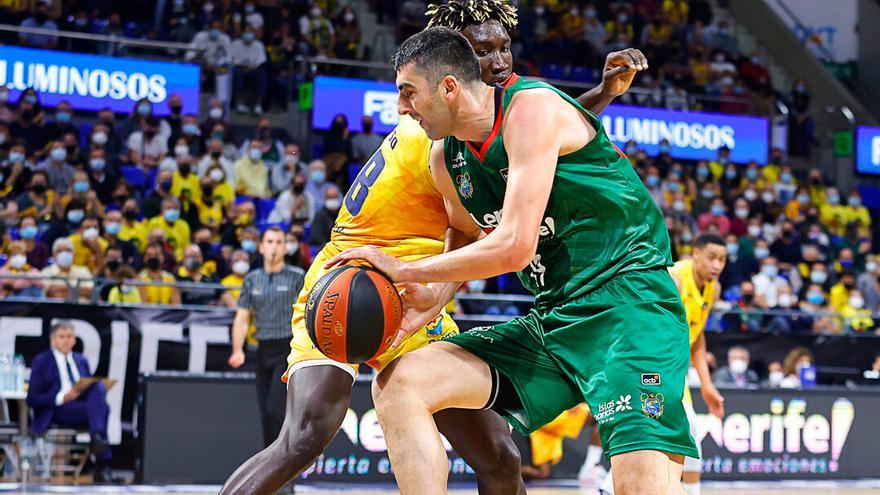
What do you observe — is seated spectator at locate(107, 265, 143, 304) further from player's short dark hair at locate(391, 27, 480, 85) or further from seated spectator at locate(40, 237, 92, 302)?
player's short dark hair at locate(391, 27, 480, 85)

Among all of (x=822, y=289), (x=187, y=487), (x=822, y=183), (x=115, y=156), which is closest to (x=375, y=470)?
(x=187, y=487)

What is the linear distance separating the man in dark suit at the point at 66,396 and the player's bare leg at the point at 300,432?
5.44 m

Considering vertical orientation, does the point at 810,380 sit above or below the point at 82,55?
below

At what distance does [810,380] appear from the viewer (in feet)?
41.0

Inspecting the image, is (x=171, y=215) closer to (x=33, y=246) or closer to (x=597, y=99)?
(x=33, y=246)

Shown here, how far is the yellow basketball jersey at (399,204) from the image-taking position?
505 cm

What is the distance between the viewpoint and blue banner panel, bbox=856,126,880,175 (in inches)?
807

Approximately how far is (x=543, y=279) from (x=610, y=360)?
41cm

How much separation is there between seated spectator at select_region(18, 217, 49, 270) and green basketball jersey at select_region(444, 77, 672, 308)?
8870 millimetres

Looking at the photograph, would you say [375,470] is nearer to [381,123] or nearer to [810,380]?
[810,380]

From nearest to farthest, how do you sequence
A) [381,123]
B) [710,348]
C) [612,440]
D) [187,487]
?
[612,440]
[187,487]
[710,348]
[381,123]

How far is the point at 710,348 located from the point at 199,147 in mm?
6821

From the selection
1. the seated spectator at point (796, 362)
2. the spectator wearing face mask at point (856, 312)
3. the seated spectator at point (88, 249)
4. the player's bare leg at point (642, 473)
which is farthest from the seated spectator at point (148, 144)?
the player's bare leg at point (642, 473)

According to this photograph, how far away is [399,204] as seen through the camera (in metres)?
5.10
